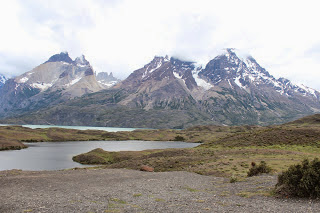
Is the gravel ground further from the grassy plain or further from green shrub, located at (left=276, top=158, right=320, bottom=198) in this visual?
the grassy plain

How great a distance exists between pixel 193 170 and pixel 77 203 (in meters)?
28.3

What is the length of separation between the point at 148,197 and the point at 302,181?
49.0 ft

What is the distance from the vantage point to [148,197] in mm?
26328

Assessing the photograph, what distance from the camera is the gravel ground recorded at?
67.6 feet

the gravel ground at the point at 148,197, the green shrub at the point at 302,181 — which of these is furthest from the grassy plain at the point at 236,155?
the green shrub at the point at 302,181

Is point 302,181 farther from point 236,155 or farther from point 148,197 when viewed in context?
point 236,155

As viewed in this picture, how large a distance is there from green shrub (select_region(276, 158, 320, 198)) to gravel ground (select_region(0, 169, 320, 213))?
45.3 inches

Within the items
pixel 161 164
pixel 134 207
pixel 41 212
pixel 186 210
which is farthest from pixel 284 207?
pixel 161 164

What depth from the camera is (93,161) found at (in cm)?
9512

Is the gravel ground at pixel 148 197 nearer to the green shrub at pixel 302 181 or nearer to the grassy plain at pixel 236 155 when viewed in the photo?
the green shrub at pixel 302 181

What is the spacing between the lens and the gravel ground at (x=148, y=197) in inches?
811

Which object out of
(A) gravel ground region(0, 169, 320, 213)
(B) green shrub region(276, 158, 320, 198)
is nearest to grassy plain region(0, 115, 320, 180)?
(A) gravel ground region(0, 169, 320, 213)

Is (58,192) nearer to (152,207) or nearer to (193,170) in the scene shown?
(152,207)

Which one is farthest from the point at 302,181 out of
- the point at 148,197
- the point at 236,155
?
the point at 236,155
